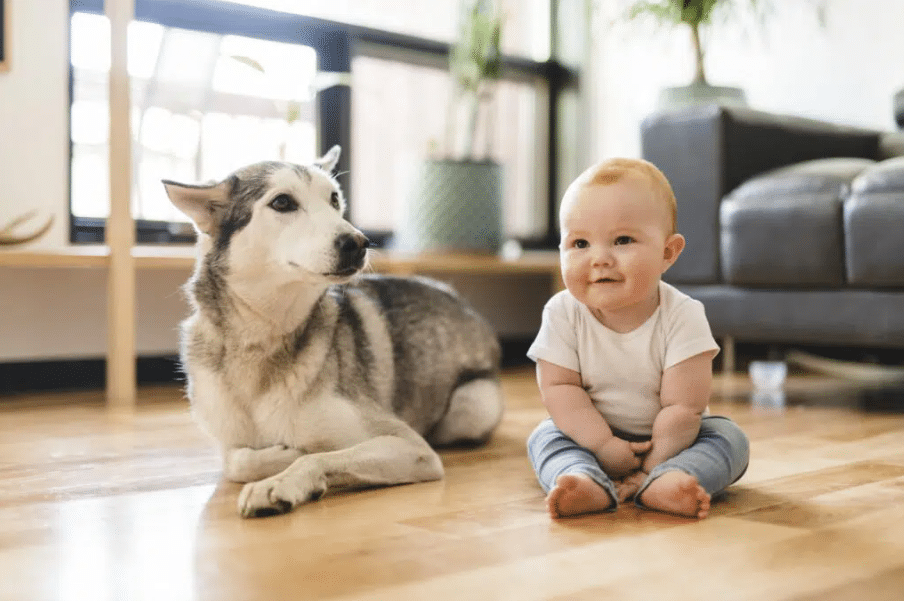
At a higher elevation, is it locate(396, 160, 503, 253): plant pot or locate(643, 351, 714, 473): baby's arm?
locate(396, 160, 503, 253): plant pot

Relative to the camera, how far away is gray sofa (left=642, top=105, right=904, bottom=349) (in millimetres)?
2439

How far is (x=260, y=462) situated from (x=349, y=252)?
40 cm

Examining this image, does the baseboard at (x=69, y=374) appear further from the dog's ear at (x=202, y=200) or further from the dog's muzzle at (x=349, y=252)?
the dog's muzzle at (x=349, y=252)

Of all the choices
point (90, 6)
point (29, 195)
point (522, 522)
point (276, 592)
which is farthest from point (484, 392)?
point (90, 6)

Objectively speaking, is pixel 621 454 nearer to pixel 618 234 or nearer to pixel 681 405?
pixel 681 405

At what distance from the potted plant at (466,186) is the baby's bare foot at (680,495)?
223 centimetres

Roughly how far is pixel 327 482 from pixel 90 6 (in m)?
2.38

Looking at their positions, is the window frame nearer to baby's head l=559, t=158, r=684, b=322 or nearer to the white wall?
the white wall

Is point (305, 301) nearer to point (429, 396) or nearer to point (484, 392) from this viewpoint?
point (429, 396)

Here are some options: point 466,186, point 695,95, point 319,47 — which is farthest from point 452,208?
point 695,95

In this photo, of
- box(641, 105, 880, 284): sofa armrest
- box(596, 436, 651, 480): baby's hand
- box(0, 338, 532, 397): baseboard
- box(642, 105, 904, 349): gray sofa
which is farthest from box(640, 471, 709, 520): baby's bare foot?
box(0, 338, 532, 397): baseboard

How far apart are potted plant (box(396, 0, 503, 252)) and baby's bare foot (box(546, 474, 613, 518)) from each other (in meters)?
2.23

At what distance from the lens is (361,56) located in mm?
3938

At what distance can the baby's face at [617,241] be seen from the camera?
146 cm
